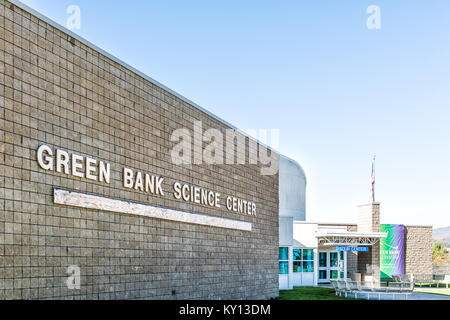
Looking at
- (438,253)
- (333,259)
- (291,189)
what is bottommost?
(438,253)

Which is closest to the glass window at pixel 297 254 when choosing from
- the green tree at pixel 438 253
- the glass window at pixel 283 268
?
the glass window at pixel 283 268

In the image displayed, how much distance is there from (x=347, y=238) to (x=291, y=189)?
888cm

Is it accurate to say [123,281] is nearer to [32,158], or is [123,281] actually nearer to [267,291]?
[32,158]

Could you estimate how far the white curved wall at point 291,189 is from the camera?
4106 centimetres

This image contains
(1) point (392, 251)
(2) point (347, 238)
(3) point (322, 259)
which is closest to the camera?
(2) point (347, 238)

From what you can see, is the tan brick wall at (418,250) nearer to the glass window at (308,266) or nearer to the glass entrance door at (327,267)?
the glass entrance door at (327,267)

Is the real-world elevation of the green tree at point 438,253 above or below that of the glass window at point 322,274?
below

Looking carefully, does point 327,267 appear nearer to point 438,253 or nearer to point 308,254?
point 308,254

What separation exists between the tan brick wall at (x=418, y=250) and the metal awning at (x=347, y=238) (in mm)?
4590

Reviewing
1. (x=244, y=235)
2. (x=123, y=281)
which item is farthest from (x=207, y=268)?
(x=123, y=281)

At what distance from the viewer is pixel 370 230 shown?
122ft

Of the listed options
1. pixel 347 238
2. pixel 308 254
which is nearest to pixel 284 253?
pixel 308 254

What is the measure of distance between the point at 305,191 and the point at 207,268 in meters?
29.2
